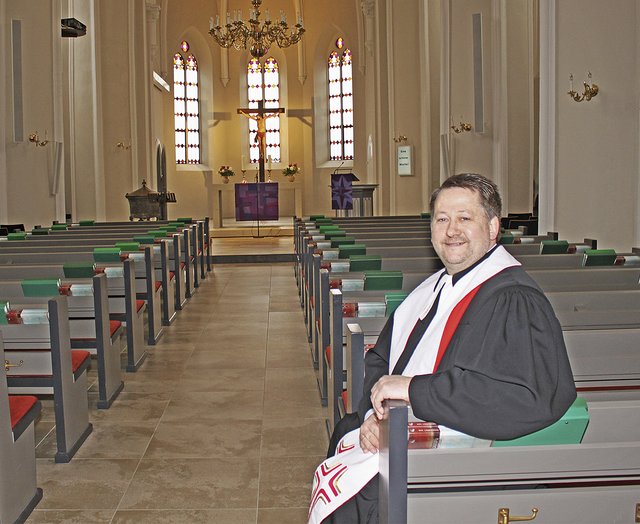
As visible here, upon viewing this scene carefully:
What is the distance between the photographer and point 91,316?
5.12m

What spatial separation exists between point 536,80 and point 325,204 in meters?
9.60

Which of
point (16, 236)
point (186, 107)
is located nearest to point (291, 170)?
point (186, 107)

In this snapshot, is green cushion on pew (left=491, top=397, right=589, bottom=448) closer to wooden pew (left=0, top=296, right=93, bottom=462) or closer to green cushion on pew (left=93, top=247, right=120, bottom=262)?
wooden pew (left=0, top=296, right=93, bottom=462)

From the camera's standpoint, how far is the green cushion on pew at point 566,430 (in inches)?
77.9

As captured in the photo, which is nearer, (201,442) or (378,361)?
(378,361)

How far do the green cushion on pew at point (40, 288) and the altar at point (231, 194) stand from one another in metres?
17.2

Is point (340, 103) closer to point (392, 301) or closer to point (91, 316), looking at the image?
point (91, 316)

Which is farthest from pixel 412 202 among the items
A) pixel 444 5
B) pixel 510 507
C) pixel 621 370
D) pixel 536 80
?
pixel 510 507

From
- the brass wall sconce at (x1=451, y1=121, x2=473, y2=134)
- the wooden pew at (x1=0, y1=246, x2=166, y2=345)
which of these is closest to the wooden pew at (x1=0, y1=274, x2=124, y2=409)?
the wooden pew at (x1=0, y1=246, x2=166, y2=345)

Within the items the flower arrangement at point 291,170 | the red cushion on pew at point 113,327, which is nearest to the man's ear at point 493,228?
the red cushion on pew at point 113,327

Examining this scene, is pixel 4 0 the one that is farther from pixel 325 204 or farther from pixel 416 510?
pixel 325 204

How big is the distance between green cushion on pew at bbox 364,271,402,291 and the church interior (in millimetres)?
727

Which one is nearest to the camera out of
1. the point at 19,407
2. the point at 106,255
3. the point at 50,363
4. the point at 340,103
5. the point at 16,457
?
the point at 16,457

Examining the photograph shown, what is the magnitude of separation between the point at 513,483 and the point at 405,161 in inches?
584
